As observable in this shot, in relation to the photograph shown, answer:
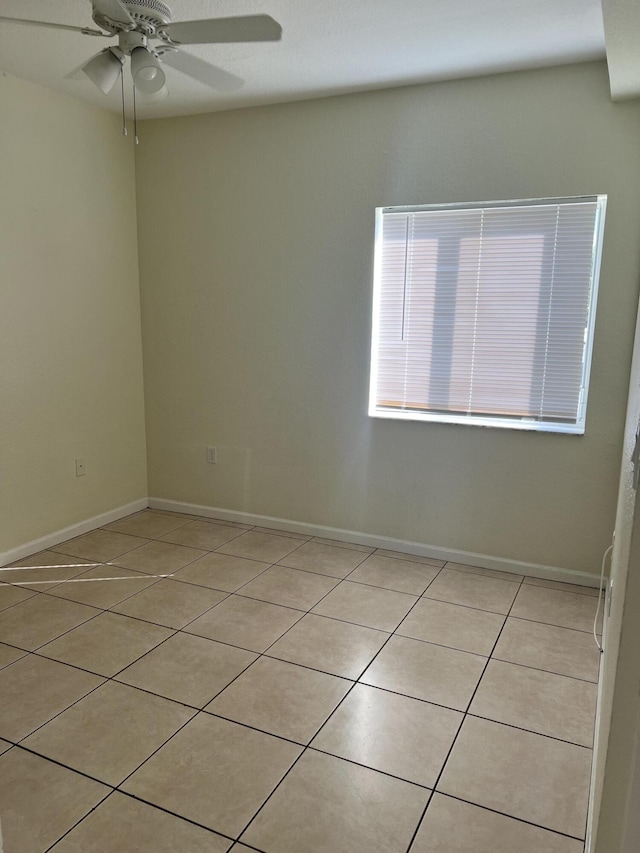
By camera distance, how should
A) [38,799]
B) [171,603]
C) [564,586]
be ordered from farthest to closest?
[564,586], [171,603], [38,799]

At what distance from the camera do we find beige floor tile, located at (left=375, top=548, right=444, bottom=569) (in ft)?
11.1

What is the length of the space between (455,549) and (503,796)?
1.74 metres

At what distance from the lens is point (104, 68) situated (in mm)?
2148

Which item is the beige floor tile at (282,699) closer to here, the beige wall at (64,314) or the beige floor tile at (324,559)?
the beige floor tile at (324,559)

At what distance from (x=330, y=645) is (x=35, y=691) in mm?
1131

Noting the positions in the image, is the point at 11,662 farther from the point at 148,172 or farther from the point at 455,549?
the point at 148,172

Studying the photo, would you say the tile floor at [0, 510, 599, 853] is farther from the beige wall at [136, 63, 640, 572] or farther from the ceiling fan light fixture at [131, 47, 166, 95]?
the ceiling fan light fixture at [131, 47, 166, 95]

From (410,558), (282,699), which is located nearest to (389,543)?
(410,558)

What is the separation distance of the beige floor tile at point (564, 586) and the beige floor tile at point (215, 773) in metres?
1.75

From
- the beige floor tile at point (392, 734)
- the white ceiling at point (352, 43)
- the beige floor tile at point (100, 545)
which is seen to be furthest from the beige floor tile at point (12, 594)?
the white ceiling at point (352, 43)

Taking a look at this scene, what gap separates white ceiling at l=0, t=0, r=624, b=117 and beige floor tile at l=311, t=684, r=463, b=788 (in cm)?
260

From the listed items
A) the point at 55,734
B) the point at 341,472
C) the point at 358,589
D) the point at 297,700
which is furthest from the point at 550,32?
the point at 55,734

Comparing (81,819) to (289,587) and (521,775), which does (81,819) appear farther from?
(289,587)

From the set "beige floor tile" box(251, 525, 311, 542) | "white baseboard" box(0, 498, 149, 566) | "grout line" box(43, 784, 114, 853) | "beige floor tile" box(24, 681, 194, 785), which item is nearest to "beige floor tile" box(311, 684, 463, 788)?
"beige floor tile" box(24, 681, 194, 785)
